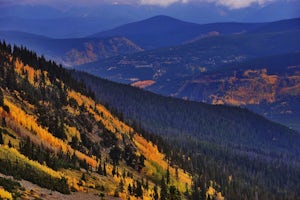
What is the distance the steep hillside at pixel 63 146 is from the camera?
60.7 meters

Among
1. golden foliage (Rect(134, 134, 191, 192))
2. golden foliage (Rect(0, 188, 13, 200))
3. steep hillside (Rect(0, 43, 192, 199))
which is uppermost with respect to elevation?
golden foliage (Rect(0, 188, 13, 200))

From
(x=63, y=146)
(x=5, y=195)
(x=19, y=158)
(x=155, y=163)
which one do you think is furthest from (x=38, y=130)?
(x=155, y=163)

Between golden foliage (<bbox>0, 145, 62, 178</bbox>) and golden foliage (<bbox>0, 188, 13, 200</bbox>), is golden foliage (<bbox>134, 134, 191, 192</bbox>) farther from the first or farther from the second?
golden foliage (<bbox>0, 188, 13, 200</bbox>)

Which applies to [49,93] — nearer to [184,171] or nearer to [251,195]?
[184,171]

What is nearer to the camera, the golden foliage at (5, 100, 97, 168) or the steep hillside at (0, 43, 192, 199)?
the steep hillside at (0, 43, 192, 199)

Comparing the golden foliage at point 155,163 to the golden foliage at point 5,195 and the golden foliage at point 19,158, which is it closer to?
the golden foliage at point 19,158

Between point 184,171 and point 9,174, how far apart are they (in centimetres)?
12918

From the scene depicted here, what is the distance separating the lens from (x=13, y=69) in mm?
145125

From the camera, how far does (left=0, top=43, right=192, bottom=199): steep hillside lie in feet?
199

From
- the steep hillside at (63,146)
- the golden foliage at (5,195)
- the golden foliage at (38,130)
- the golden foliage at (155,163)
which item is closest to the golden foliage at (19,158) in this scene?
the steep hillside at (63,146)

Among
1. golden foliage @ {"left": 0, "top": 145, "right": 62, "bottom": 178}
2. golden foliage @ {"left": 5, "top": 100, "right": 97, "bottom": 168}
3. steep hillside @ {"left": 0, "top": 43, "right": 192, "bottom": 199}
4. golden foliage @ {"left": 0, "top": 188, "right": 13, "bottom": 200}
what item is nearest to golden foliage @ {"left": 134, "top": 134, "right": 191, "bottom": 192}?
steep hillside @ {"left": 0, "top": 43, "right": 192, "bottom": 199}

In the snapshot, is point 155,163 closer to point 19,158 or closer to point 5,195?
point 19,158

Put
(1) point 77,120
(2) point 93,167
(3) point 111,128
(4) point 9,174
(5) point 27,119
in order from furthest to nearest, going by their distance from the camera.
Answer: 1. (3) point 111,128
2. (1) point 77,120
3. (5) point 27,119
4. (2) point 93,167
5. (4) point 9,174

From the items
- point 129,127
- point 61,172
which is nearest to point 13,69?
point 129,127
